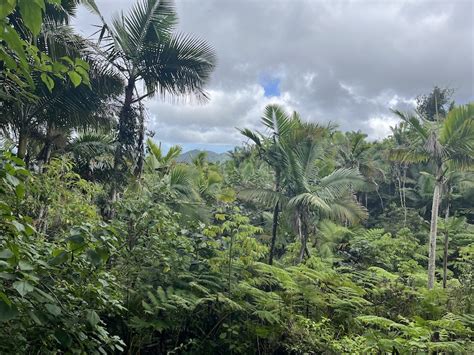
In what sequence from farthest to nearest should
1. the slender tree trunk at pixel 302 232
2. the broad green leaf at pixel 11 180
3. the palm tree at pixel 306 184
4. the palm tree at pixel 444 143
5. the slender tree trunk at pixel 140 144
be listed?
the slender tree trunk at pixel 302 232 → the palm tree at pixel 444 143 → the palm tree at pixel 306 184 → the slender tree trunk at pixel 140 144 → the broad green leaf at pixel 11 180

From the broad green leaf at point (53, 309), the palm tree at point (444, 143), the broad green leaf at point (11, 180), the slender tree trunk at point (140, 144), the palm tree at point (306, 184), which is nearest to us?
→ the broad green leaf at point (11, 180)

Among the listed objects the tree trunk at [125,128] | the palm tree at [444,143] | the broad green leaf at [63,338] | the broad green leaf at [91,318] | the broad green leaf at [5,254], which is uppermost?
the palm tree at [444,143]

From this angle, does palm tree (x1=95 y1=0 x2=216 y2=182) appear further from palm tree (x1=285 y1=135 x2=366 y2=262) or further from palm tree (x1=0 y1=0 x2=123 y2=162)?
palm tree (x1=285 y1=135 x2=366 y2=262)

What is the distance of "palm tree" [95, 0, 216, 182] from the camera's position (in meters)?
7.84

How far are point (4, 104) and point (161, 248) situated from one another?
3.63 metres

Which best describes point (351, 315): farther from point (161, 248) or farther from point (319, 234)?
point (319, 234)

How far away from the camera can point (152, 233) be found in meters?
4.65

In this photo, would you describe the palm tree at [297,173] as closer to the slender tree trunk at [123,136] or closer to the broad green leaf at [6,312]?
the slender tree trunk at [123,136]

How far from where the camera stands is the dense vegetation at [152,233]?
1.81 metres

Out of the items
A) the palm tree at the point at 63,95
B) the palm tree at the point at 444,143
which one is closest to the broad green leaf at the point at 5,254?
the palm tree at the point at 63,95

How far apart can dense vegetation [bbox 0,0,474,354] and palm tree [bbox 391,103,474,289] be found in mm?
41

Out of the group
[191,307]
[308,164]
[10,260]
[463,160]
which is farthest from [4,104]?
[463,160]

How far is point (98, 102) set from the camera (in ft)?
25.5

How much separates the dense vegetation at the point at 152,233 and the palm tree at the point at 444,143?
0.13 ft
